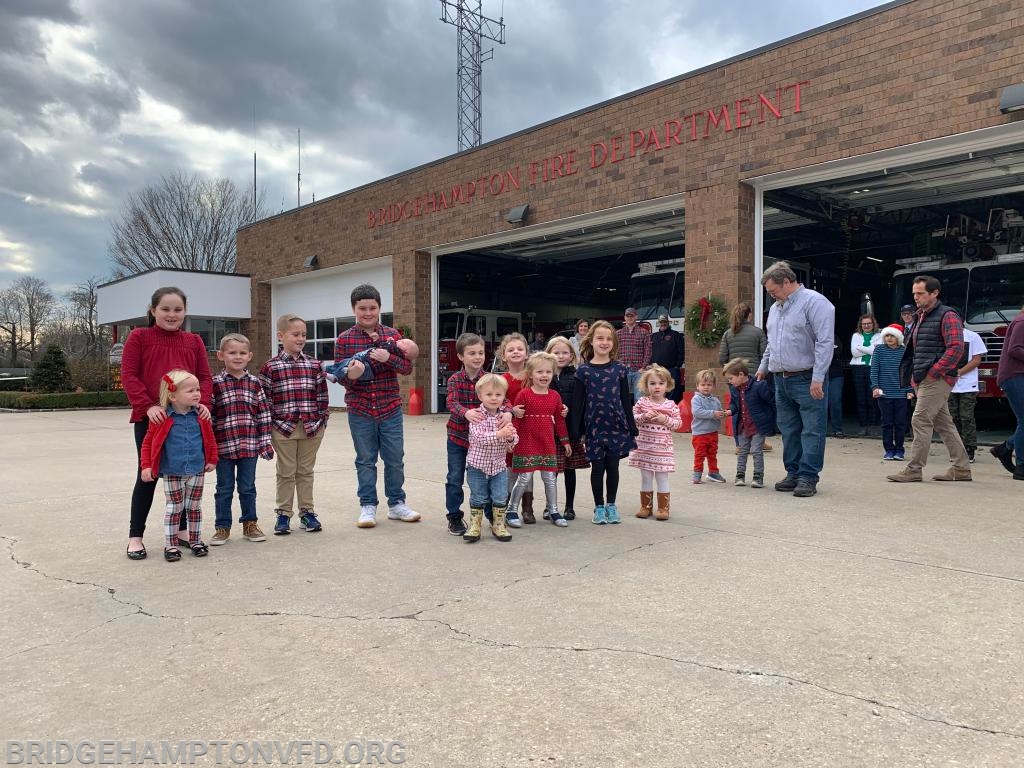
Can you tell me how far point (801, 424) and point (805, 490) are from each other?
0.67m

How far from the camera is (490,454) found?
4.97 m

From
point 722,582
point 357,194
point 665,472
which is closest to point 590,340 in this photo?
point 665,472

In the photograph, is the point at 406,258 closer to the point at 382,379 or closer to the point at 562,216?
the point at 562,216

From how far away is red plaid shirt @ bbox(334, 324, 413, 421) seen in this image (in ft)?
17.7

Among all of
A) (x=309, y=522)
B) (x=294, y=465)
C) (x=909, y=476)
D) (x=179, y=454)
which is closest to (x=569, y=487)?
(x=309, y=522)

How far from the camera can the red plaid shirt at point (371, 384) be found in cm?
541

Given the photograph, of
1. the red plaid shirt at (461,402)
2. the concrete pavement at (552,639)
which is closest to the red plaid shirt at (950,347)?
the concrete pavement at (552,639)

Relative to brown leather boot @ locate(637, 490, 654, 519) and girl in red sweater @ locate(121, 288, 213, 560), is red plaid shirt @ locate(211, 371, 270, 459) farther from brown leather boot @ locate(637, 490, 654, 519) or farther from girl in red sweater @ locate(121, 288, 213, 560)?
brown leather boot @ locate(637, 490, 654, 519)

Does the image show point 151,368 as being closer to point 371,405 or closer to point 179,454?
point 179,454

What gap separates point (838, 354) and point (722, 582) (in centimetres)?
932

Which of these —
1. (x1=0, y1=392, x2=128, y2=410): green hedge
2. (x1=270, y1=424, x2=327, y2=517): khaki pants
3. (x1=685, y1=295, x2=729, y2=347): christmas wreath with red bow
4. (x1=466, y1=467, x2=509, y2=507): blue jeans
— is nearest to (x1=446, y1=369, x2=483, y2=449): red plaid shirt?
(x1=466, y1=467, x2=509, y2=507): blue jeans

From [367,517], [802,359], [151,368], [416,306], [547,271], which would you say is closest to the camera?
[151,368]

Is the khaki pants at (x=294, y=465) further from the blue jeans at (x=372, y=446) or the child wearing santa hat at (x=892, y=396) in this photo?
the child wearing santa hat at (x=892, y=396)

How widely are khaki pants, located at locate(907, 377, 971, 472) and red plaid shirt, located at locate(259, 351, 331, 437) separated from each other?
213 inches
